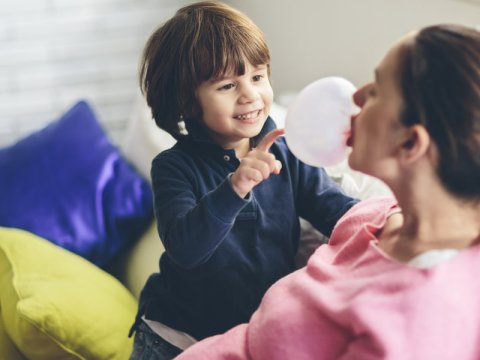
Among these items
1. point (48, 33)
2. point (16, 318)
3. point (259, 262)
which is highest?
point (48, 33)

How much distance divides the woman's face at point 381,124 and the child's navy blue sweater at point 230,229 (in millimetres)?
345

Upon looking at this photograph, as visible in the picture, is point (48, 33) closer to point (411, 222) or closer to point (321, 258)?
point (321, 258)

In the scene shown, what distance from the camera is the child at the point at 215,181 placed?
1.15 meters

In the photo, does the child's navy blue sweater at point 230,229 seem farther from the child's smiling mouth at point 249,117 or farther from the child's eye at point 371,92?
the child's eye at point 371,92

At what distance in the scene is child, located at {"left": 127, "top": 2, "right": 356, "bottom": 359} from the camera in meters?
1.15

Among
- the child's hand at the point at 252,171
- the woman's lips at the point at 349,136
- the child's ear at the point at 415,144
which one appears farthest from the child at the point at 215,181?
the child's ear at the point at 415,144

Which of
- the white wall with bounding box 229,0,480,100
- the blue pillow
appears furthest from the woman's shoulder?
the blue pillow

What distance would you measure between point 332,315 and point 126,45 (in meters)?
Result: 1.70

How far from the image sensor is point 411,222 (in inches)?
34.0

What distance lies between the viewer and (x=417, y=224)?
2.80 ft

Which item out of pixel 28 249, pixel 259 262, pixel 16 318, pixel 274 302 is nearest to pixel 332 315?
pixel 274 302

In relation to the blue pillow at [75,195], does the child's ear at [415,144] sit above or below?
above

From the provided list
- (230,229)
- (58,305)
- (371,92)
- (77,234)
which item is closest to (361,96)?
(371,92)

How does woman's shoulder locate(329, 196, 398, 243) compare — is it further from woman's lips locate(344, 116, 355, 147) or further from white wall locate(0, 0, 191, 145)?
white wall locate(0, 0, 191, 145)
